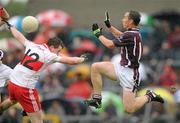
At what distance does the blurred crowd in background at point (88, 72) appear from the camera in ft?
108

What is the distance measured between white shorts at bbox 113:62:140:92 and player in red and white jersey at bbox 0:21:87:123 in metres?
0.94

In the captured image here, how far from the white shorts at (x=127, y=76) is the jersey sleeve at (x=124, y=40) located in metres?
0.66

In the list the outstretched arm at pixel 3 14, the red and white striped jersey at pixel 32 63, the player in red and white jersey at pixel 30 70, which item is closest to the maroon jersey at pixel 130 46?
the player in red and white jersey at pixel 30 70

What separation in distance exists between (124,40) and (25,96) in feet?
8.06

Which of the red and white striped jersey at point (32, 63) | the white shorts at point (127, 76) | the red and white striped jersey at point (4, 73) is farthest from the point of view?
the red and white striped jersey at point (4, 73)

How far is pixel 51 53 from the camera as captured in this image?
2827 cm

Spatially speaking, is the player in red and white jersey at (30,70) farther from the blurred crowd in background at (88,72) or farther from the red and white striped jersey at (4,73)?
the blurred crowd in background at (88,72)

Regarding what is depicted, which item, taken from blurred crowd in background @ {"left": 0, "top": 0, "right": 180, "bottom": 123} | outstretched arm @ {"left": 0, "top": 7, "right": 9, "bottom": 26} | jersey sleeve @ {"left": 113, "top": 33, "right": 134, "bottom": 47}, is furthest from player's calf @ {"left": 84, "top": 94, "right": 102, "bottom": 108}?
blurred crowd in background @ {"left": 0, "top": 0, "right": 180, "bottom": 123}

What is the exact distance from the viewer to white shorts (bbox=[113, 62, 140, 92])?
28547 millimetres

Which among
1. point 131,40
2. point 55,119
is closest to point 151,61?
point 55,119

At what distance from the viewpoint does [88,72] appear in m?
34.4

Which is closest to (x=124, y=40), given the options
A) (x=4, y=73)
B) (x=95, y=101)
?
(x=95, y=101)

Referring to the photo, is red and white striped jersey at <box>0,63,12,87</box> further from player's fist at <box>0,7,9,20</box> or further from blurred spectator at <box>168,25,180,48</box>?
blurred spectator at <box>168,25,180,48</box>

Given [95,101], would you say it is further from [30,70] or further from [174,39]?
[174,39]
